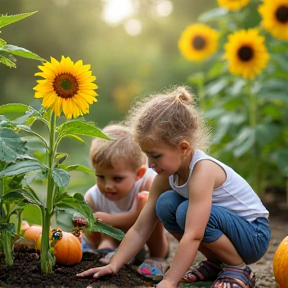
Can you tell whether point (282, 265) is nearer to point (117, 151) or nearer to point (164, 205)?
point (164, 205)

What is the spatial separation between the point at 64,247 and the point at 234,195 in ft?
2.46

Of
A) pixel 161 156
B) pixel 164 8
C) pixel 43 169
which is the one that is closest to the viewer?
pixel 43 169

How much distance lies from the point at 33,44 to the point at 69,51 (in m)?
0.71

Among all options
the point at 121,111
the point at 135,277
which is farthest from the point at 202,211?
the point at 121,111

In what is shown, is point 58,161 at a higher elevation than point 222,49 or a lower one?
lower

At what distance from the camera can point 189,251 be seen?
7.63ft

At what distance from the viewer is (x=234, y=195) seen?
8.45ft

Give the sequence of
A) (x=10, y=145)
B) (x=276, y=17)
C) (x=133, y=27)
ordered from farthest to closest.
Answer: (x=133, y=27)
(x=276, y=17)
(x=10, y=145)

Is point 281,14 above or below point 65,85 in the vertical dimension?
above

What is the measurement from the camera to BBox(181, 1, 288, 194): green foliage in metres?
4.56

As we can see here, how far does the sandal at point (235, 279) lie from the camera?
2.43m

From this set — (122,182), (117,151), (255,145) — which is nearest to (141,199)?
(122,182)

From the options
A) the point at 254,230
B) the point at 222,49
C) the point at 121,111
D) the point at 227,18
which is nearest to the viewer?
the point at 254,230

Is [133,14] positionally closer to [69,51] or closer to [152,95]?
[69,51]
